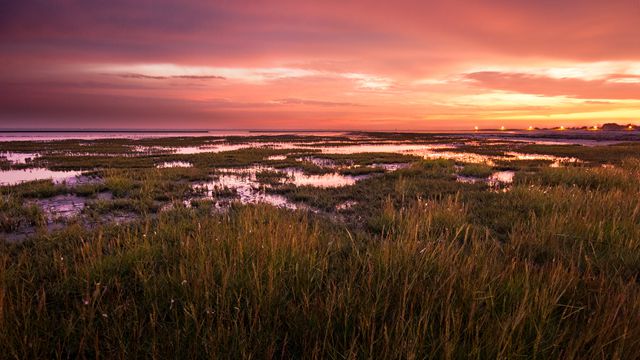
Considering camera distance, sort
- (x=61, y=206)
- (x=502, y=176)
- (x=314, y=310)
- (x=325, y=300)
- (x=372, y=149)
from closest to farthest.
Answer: (x=314, y=310) < (x=325, y=300) < (x=61, y=206) < (x=502, y=176) < (x=372, y=149)

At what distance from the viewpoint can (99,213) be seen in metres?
9.34

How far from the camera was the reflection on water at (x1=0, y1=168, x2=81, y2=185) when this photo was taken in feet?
52.9

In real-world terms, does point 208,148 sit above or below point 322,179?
above

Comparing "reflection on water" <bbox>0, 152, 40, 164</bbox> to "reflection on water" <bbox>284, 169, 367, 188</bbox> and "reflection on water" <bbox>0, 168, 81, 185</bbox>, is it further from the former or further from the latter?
"reflection on water" <bbox>284, 169, 367, 188</bbox>

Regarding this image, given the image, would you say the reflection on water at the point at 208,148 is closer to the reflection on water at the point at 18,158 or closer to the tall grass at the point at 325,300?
the reflection on water at the point at 18,158

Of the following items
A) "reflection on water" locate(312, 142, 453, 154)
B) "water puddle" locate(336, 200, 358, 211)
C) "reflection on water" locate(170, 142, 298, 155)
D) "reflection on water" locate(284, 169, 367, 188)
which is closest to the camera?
"water puddle" locate(336, 200, 358, 211)

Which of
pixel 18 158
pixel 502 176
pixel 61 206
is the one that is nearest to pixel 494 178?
pixel 502 176

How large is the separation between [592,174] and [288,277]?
1453 centimetres

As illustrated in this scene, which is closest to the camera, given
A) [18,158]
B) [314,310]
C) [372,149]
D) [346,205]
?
[314,310]

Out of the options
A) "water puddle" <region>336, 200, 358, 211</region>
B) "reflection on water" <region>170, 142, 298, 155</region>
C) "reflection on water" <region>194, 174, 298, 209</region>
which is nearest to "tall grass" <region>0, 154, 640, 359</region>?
"water puddle" <region>336, 200, 358, 211</region>

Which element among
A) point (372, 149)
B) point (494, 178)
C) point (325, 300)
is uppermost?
point (372, 149)

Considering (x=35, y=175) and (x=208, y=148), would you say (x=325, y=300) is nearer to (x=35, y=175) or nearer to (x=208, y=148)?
(x=35, y=175)

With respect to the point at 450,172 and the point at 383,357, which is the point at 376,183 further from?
the point at 383,357

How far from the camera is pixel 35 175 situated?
17609 mm
